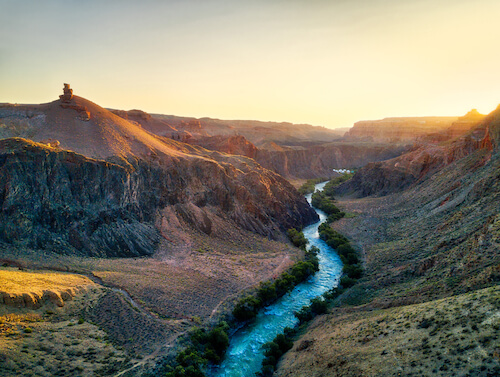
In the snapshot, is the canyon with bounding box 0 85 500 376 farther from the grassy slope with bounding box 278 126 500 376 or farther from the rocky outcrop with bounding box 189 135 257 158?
the rocky outcrop with bounding box 189 135 257 158

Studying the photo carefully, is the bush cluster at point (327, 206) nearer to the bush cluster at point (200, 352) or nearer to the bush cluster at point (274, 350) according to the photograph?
the bush cluster at point (274, 350)

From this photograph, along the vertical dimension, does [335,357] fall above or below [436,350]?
below

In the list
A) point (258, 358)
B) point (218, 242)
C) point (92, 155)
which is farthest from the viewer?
point (218, 242)

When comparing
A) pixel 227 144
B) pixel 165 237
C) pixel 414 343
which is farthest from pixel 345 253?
pixel 227 144

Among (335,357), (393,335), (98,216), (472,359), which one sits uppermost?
(98,216)

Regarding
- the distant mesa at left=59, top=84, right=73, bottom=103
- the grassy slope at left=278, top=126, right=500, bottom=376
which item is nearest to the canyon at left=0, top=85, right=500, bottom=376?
the grassy slope at left=278, top=126, right=500, bottom=376

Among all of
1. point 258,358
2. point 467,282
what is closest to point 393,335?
point 467,282

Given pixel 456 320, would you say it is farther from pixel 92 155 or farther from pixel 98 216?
pixel 92 155

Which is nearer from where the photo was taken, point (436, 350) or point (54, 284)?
point (436, 350)
